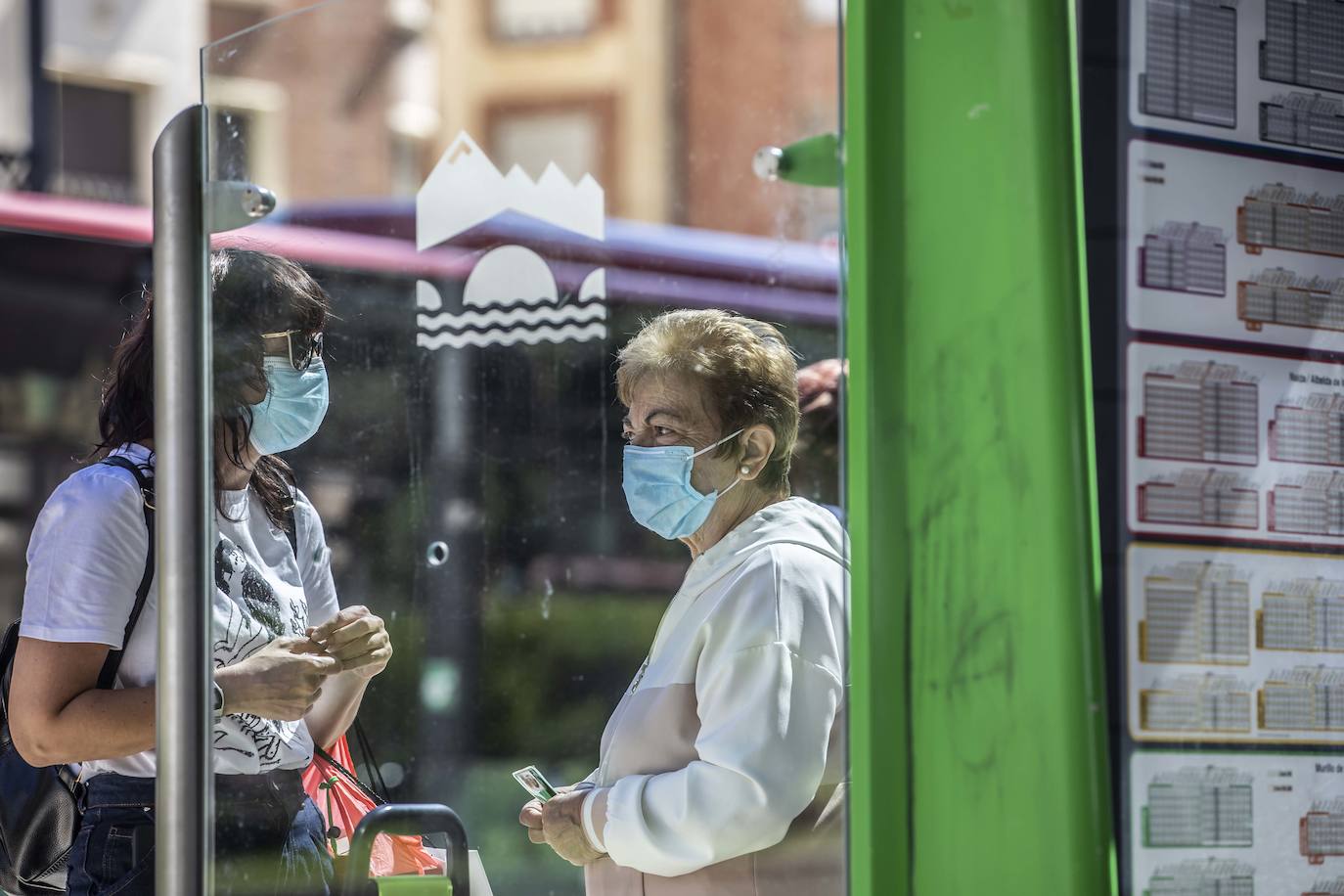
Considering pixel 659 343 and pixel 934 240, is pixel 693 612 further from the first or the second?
pixel 934 240

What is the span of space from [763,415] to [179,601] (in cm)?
81

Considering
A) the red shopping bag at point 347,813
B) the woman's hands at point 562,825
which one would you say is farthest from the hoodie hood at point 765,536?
the red shopping bag at point 347,813

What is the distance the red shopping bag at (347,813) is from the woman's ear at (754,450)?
0.69 meters

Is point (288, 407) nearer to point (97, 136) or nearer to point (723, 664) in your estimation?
point (723, 664)

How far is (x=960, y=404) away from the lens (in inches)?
70.6

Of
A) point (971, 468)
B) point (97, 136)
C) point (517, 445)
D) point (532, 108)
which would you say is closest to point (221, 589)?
point (517, 445)

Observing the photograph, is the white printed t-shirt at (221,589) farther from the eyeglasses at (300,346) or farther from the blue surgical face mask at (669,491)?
the blue surgical face mask at (669,491)

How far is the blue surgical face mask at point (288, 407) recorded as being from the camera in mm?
2428

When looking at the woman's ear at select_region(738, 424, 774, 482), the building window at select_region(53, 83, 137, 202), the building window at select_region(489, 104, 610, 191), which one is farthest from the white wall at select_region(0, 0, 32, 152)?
the woman's ear at select_region(738, 424, 774, 482)

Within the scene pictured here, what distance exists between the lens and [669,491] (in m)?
2.25

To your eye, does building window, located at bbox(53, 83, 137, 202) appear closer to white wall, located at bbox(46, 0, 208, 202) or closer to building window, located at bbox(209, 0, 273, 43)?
white wall, located at bbox(46, 0, 208, 202)

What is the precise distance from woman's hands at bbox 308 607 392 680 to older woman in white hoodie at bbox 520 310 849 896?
0.33m

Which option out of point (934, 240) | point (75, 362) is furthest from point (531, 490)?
point (75, 362)

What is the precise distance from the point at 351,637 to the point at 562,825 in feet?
1.35
